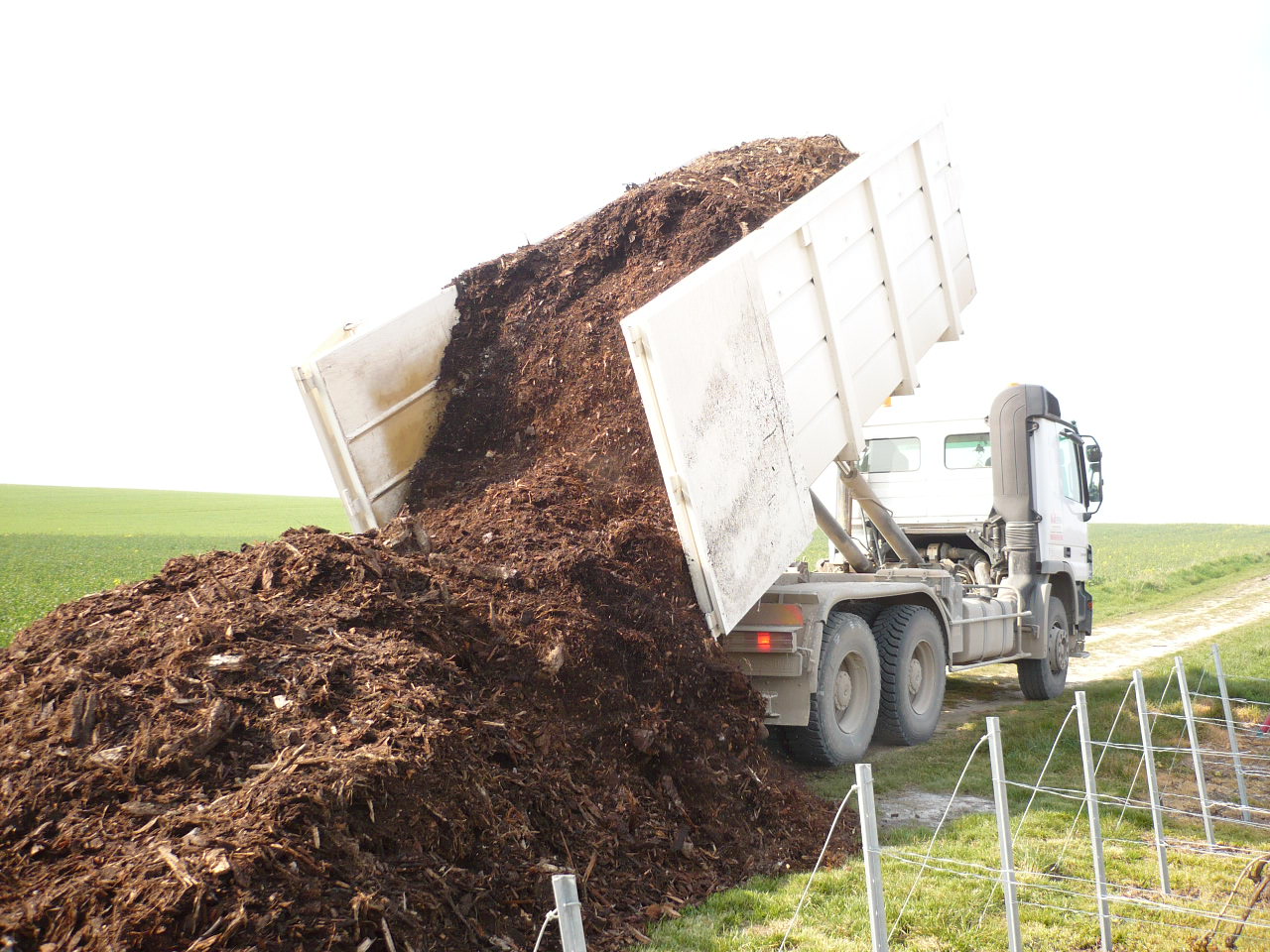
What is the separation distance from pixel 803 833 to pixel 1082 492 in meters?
6.78

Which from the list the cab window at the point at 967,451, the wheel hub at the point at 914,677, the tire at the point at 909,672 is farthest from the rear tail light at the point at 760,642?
the cab window at the point at 967,451

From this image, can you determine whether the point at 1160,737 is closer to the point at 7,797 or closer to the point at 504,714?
the point at 504,714

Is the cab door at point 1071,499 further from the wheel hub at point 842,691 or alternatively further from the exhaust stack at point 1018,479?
the wheel hub at point 842,691

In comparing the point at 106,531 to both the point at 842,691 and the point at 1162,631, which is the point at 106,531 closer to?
the point at 1162,631

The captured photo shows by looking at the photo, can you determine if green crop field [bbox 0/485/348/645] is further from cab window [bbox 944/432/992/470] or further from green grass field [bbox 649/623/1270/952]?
green grass field [bbox 649/623/1270/952]

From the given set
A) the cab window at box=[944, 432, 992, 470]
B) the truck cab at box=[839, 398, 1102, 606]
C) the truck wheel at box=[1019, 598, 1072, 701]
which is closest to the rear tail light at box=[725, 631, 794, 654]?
the truck cab at box=[839, 398, 1102, 606]

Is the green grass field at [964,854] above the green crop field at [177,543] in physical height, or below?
above

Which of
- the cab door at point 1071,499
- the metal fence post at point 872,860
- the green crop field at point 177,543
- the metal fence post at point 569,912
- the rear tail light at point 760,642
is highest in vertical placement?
the metal fence post at point 569,912

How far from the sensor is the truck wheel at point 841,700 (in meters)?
6.62

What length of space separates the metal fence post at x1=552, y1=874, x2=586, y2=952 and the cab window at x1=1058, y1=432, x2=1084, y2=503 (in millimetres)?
8828

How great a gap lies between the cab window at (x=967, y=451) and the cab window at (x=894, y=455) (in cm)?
29

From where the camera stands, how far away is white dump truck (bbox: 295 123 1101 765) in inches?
228

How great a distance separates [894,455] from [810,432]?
401cm

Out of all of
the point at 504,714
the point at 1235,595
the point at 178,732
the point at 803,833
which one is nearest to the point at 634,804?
the point at 504,714
